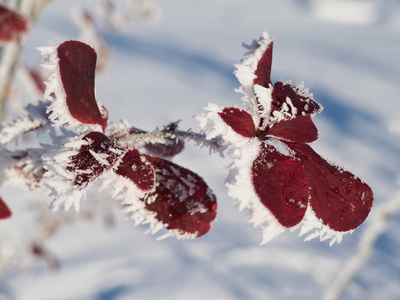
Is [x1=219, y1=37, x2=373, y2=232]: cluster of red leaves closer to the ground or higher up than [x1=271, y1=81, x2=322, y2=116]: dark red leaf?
closer to the ground

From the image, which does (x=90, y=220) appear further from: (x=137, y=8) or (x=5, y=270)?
(x=137, y=8)

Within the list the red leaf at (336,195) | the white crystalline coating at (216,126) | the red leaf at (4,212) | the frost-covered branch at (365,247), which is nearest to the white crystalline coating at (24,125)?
the red leaf at (4,212)

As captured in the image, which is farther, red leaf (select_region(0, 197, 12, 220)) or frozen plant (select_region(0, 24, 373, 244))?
red leaf (select_region(0, 197, 12, 220))

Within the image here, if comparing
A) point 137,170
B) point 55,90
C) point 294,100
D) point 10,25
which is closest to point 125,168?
point 137,170

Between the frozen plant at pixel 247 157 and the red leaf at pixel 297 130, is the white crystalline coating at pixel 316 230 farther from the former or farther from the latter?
the red leaf at pixel 297 130

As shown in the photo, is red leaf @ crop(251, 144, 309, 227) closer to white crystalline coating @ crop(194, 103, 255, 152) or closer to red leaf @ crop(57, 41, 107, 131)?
white crystalline coating @ crop(194, 103, 255, 152)

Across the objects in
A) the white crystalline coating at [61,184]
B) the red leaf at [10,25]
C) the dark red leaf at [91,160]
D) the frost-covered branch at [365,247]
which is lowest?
the frost-covered branch at [365,247]

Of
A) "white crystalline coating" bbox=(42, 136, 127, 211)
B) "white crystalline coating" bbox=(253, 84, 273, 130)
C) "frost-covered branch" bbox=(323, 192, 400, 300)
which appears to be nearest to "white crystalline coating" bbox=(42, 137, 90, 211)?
"white crystalline coating" bbox=(42, 136, 127, 211)
